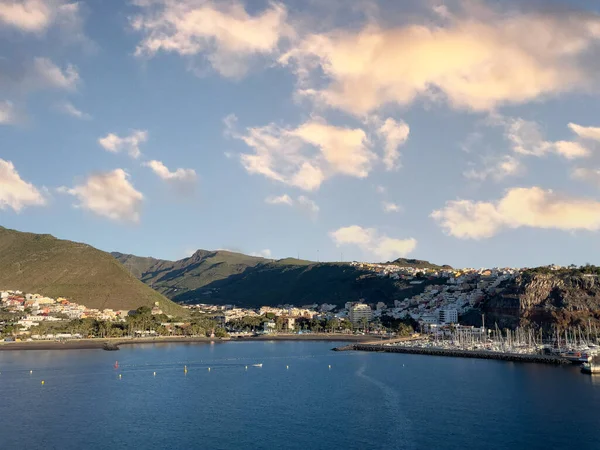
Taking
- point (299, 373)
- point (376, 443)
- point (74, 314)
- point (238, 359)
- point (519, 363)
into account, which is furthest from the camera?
point (74, 314)

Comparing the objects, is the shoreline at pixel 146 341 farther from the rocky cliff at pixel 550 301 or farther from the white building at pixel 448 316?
the rocky cliff at pixel 550 301

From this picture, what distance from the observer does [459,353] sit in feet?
392

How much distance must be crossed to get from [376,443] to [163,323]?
148m

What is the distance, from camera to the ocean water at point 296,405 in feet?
168

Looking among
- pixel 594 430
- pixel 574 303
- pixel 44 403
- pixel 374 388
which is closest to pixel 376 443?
pixel 594 430

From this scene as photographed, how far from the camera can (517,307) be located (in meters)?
155

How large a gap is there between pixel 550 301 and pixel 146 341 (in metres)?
116

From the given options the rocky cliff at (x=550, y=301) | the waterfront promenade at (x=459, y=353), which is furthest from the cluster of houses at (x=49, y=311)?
the rocky cliff at (x=550, y=301)

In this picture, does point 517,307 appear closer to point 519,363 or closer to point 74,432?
point 519,363

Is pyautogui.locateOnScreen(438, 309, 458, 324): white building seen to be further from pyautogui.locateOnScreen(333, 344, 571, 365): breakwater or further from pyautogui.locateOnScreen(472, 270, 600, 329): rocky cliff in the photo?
pyautogui.locateOnScreen(333, 344, 571, 365): breakwater

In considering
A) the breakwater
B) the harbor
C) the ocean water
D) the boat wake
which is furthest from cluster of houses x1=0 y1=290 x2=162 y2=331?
the boat wake

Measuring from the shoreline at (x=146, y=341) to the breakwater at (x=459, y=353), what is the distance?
25529 millimetres

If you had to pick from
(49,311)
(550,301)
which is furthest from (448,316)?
(49,311)

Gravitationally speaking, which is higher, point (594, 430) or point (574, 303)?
point (574, 303)
